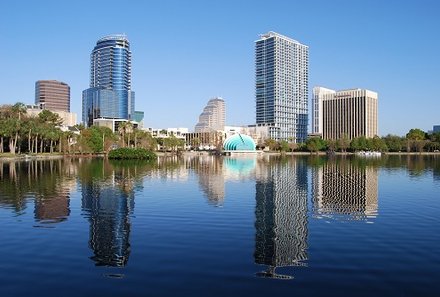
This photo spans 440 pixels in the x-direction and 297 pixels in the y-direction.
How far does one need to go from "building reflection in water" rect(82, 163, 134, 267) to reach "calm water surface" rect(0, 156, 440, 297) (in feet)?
0.29

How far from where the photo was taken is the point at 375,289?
1430 cm

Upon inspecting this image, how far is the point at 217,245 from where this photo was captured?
20250 millimetres

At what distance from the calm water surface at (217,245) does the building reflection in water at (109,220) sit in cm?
9

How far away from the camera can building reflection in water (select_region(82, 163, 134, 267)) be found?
1858cm

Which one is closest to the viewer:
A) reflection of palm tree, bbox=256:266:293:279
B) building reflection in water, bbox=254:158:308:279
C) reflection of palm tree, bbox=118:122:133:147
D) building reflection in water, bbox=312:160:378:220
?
reflection of palm tree, bbox=256:266:293:279

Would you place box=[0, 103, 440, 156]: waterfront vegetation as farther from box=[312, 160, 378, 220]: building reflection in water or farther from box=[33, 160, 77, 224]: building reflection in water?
box=[312, 160, 378, 220]: building reflection in water

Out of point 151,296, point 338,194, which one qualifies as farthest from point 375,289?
point 338,194

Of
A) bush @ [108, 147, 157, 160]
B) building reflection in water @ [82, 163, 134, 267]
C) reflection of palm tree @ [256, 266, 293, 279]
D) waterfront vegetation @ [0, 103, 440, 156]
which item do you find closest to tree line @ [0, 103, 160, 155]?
waterfront vegetation @ [0, 103, 440, 156]

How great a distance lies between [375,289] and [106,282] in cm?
922

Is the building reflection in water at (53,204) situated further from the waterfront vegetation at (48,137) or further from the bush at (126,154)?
the waterfront vegetation at (48,137)

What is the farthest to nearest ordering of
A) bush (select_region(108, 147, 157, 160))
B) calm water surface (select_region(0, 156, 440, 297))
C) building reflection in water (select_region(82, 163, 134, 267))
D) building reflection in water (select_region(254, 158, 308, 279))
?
bush (select_region(108, 147, 157, 160)) < building reflection in water (select_region(82, 163, 134, 267)) < building reflection in water (select_region(254, 158, 308, 279)) < calm water surface (select_region(0, 156, 440, 297))

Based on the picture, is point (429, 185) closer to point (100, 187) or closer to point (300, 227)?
point (300, 227)

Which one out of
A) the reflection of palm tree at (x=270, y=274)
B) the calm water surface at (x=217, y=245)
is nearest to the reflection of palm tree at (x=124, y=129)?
the calm water surface at (x=217, y=245)

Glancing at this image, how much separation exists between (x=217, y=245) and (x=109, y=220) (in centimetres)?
879
